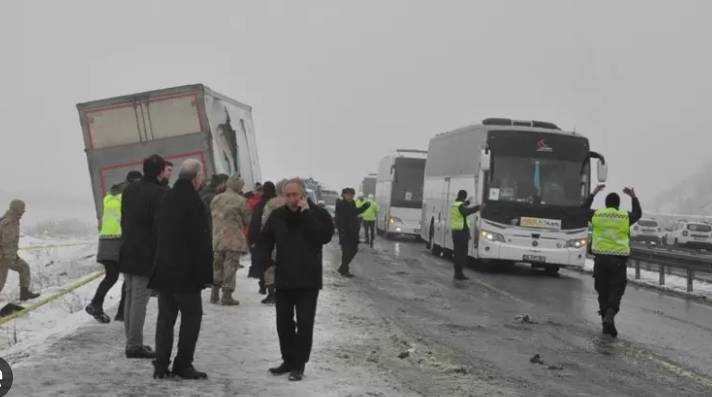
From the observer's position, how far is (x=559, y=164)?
21938 mm

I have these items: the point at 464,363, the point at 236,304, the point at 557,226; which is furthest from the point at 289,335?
the point at 557,226

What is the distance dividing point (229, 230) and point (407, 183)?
25.1 meters

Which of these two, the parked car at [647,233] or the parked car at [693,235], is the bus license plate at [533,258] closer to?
the parked car at [693,235]

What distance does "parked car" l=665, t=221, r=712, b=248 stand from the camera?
45.2 m

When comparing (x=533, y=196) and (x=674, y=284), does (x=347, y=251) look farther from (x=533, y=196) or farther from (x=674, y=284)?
(x=674, y=284)

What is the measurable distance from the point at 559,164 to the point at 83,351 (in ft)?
50.0

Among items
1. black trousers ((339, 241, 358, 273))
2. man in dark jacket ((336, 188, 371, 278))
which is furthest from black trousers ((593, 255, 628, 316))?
black trousers ((339, 241, 358, 273))

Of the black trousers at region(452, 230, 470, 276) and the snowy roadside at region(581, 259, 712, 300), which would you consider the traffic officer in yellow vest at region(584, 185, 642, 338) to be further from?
the snowy roadside at region(581, 259, 712, 300)

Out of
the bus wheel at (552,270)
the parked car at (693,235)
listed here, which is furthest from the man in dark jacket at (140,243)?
the parked car at (693,235)

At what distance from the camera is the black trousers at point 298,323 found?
803cm

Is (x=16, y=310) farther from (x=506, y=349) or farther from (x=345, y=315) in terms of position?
(x=506, y=349)

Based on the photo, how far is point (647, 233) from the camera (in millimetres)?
49406

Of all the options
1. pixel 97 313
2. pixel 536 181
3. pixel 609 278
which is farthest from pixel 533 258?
pixel 97 313

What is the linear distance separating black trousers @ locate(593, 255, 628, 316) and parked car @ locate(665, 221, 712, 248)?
34.4 m
